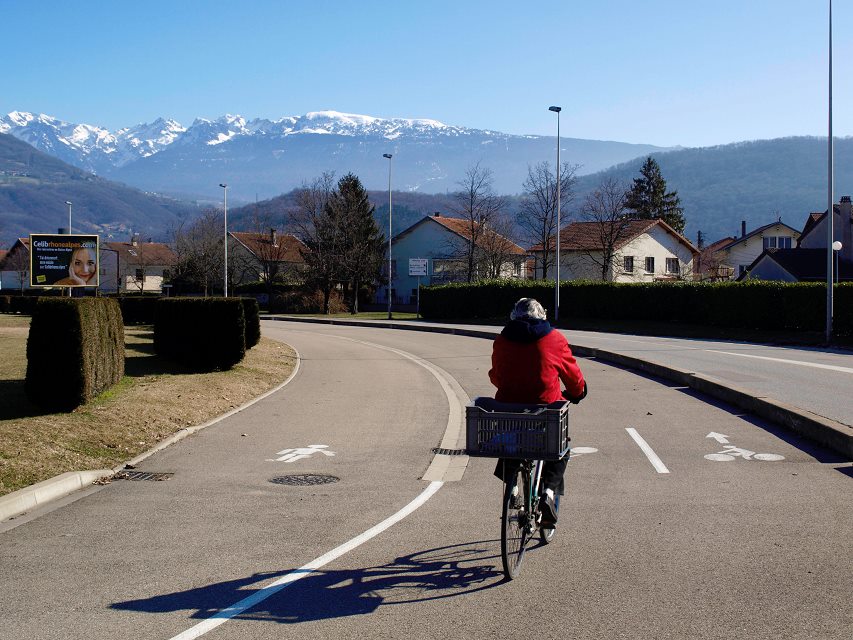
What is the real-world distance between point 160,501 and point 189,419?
4.94 metres

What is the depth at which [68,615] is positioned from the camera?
505 cm

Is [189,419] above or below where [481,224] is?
below

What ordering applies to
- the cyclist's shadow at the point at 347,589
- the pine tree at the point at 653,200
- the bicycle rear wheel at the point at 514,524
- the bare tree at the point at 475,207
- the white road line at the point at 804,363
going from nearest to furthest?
the cyclist's shadow at the point at 347,589, the bicycle rear wheel at the point at 514,524, the white road line at the point at 804,363, the bare tree at the point at 475,207, the pine tree at the point at 653,200

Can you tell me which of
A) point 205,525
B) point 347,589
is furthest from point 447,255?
point 347,589

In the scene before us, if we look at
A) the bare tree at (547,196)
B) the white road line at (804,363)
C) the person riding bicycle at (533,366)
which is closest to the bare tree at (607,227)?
the bare tree at (547,196)

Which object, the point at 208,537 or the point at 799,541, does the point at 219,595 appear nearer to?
the point at 208,537

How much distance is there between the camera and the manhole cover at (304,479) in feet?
29.3

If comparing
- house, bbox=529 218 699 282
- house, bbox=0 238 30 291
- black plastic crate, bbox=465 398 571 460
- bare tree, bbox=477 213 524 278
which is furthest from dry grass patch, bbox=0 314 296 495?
house, bbox=0 238 30 291

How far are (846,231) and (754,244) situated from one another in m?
36.4

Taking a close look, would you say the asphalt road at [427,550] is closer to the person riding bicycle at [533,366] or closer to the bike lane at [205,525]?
the bike lane at [205,525]

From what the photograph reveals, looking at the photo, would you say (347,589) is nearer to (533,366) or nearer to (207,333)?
(533,366)

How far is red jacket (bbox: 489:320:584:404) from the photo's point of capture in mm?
6125

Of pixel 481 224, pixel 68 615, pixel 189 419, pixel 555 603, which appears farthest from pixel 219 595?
pixel 481 224

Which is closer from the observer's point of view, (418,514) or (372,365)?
(418,514)
